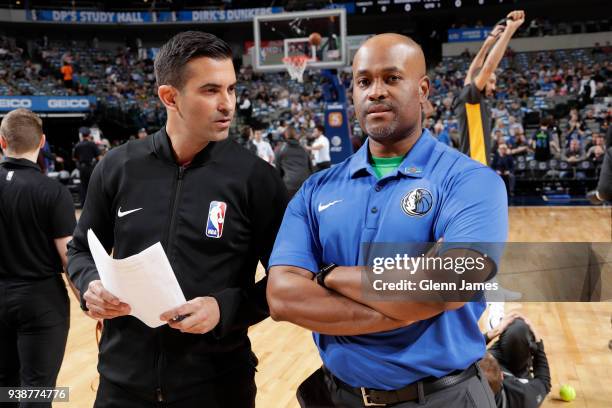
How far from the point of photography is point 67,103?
21641mm

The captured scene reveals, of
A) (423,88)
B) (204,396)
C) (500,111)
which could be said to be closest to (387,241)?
(423,88)

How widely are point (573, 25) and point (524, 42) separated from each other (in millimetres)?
2109

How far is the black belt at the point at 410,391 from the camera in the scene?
163 cm

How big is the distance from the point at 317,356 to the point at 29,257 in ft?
8.52

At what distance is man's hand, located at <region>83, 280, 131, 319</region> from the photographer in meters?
1.74

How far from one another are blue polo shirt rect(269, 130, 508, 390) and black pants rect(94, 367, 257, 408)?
338 millimetres

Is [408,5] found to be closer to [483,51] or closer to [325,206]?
[483,51]

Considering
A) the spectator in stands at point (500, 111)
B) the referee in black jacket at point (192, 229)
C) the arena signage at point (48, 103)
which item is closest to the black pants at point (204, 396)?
the referee in black jacket at point (192, 229)

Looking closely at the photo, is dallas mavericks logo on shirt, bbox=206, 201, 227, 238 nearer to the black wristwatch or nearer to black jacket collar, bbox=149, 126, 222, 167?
black jacket collar, bbox=149, 126, 222, 167

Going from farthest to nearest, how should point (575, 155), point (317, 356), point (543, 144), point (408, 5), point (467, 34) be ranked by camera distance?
point (467, 34) < point (408, 5) < point (543, 144) < point (575, 155) < point (317, 356)

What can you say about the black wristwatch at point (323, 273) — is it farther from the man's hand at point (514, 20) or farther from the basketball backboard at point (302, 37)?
the basketball backboard at point (302, 37)

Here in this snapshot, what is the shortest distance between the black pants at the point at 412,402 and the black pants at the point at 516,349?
1.75 meters

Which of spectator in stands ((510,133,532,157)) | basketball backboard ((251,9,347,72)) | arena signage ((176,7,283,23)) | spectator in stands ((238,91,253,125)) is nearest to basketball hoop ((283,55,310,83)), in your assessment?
basketball backboard ((251,9,347,72))

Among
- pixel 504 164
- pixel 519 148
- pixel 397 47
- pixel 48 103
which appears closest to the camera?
pixel 397 47
